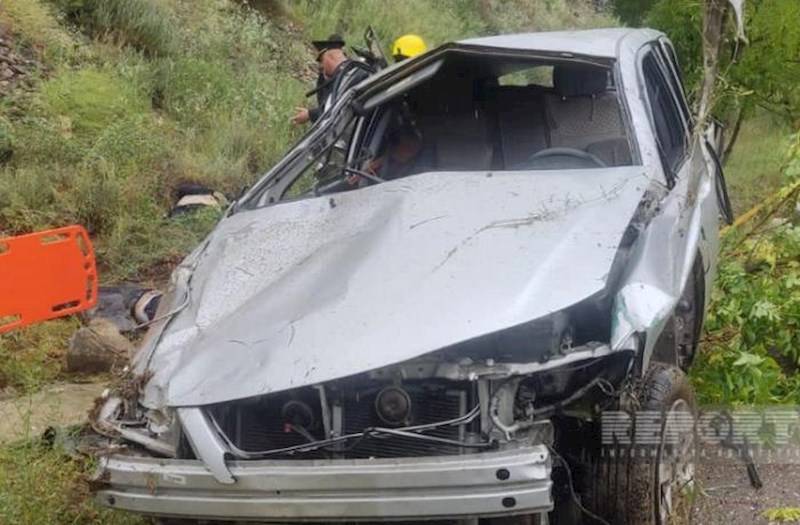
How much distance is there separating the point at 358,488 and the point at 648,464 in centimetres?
105

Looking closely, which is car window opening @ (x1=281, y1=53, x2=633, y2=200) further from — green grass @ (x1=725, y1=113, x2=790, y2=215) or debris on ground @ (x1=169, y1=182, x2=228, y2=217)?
green grass @ (x1=725, y1=113, x2=790, y2=215)

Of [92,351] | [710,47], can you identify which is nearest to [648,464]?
[710,47]

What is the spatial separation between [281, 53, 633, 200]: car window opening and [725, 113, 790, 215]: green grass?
20.4ft

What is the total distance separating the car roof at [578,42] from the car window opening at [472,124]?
119 millimetres

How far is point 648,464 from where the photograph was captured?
3383mm

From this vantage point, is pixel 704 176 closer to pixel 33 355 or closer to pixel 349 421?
pixel 349 421

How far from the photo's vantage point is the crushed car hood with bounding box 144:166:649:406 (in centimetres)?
305

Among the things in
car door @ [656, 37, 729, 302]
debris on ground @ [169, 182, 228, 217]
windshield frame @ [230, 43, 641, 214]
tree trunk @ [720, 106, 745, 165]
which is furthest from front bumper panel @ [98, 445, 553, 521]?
tree trunk @ [720, 106, 745, 165]

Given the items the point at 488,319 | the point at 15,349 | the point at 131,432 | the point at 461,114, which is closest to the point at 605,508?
the point at 488,319

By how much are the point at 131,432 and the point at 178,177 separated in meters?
4.73

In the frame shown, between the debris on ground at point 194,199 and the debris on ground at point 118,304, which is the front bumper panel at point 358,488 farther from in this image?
the debris on ground at point 194,199

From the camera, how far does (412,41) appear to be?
7.17 m

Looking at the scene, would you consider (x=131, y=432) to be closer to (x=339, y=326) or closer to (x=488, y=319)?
(x=339, y=326)

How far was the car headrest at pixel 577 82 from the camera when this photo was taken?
5.08 meters
